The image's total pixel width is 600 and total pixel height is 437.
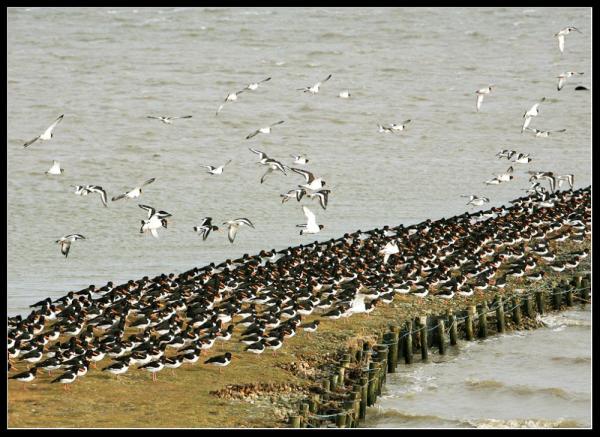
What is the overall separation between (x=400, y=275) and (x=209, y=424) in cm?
1067

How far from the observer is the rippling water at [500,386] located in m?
19.6

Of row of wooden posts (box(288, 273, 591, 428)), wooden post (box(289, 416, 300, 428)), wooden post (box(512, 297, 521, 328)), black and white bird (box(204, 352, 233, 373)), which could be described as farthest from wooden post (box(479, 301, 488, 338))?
wooden post (box(289, 416, 300, 428))

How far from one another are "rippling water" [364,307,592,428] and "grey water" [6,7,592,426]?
76 cm

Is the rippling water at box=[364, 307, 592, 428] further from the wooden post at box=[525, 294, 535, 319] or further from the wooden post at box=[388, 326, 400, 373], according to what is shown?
the wooden post at box=[525, 294, 535, 319]

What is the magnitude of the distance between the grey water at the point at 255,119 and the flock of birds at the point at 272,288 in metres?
2.58

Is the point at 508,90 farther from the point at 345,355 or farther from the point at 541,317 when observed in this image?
the point at 345,355

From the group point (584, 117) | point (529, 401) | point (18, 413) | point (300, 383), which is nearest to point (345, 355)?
point (300, 383)

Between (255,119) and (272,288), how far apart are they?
31729 millimetres

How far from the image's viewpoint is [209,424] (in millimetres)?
17562

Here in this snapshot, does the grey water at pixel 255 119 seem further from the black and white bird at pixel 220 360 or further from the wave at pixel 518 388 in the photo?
the black and white bird at pixel 220 360

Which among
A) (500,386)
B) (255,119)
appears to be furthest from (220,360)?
(255,119)

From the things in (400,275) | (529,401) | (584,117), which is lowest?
(529,401)

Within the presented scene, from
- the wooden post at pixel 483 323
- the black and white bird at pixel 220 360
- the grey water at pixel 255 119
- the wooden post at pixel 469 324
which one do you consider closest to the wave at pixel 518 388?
the grey water at pixel 255 119

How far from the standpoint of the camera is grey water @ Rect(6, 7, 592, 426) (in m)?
35.1
